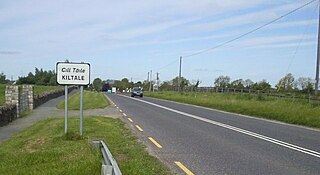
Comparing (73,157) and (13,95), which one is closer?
(73,157)

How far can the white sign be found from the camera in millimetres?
14047

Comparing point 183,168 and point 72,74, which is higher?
point 72,74

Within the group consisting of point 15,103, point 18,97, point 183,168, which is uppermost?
point 18,97

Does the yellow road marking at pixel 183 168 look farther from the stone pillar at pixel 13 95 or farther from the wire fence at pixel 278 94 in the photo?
the wire fence at pixel 278 94

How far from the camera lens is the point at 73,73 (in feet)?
46.8

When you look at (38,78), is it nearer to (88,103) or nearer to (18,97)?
(88,103)

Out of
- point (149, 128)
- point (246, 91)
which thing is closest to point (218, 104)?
point (246, 91)

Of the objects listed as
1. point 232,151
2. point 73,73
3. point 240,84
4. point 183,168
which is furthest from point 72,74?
point 240,84

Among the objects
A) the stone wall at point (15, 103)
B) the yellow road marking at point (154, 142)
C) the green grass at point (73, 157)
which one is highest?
the stone wall at point (15, 103)

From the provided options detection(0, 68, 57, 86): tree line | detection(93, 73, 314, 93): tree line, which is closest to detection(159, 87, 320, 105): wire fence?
detection(93, 73, 314, 93): tree line

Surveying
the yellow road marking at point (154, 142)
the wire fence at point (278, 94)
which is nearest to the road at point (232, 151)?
the yellow road marking at point (154, 142)

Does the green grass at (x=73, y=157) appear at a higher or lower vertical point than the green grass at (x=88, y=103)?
lower

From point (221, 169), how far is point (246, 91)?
41.5 metres

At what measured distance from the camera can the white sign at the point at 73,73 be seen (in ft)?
46.1
